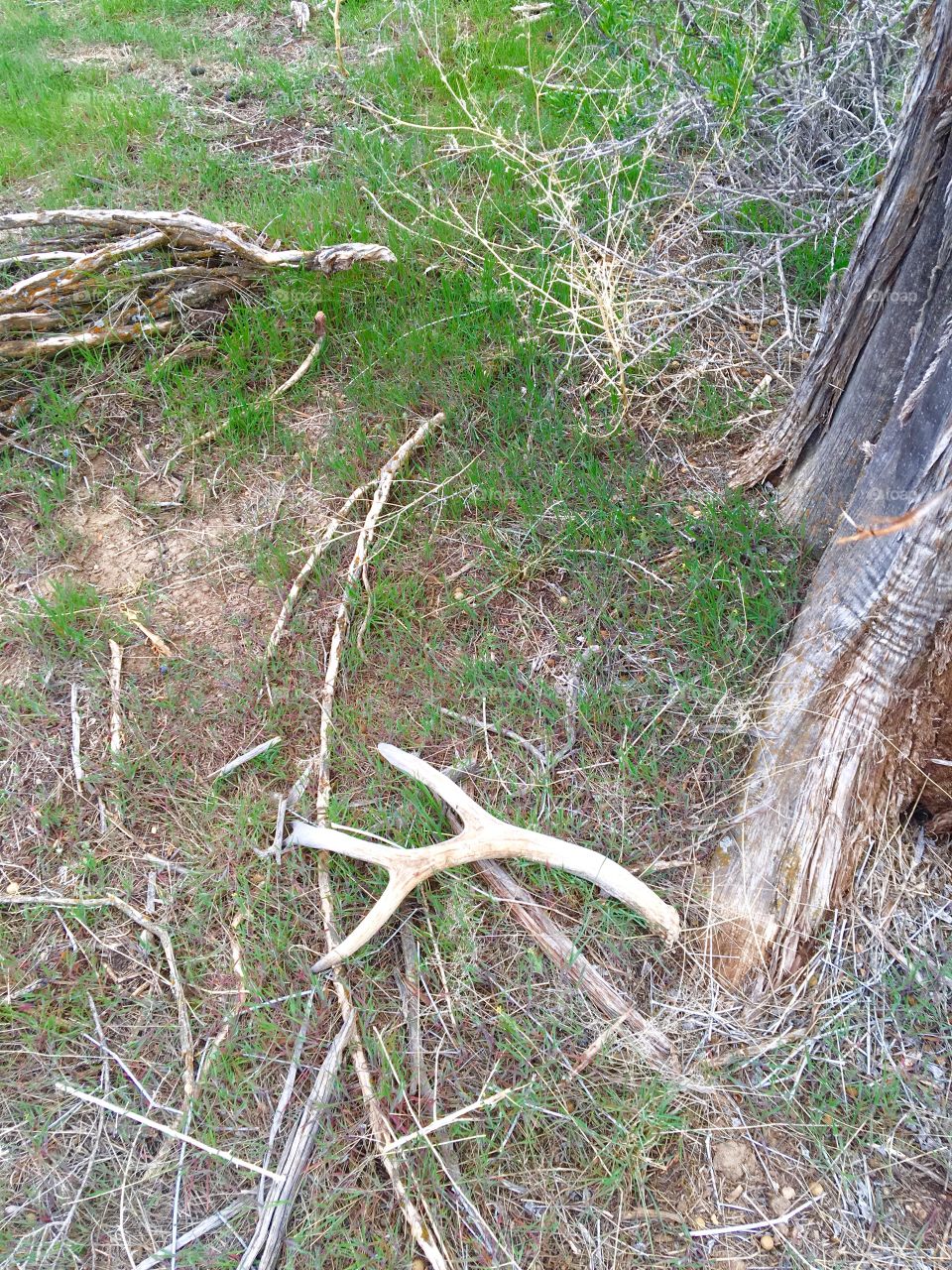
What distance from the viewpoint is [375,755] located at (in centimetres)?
247

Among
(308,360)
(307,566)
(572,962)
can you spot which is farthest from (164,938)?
(308,360)

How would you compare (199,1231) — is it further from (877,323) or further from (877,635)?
(877,323)

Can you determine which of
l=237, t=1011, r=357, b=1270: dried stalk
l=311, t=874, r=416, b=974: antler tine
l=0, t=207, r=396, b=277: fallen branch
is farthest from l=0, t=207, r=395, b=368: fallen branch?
l=237, t=1011, r=357, b=1270: dried stalk

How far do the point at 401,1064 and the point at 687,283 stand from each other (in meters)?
2.86

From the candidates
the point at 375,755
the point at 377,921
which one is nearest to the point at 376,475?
the point at 375,755

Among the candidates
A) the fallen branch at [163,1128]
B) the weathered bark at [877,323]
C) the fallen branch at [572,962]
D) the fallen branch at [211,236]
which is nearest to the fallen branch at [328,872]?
the fallen branch at [163,1128]

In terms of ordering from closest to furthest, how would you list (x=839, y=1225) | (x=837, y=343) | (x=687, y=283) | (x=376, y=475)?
(x=839, y=1225), (x=837, y=343), (x=376, y=475), (x=687, y=283)

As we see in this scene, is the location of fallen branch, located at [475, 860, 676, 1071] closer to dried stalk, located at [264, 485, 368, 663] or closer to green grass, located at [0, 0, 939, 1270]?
green grass, located at [0, 0, 939, 1270]

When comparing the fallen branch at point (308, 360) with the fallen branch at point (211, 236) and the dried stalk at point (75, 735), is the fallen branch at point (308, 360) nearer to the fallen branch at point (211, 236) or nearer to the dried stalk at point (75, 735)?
the fallen branch at point (211, 236)

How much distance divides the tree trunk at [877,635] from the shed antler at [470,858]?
0.20 meters

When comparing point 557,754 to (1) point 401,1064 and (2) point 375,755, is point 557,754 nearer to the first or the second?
(2) point 375,755

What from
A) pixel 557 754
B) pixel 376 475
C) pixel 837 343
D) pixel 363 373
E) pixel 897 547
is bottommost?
pixel 557 754

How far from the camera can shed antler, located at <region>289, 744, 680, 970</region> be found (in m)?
2.09

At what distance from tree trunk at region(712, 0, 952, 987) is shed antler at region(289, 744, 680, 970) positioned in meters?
0.20
